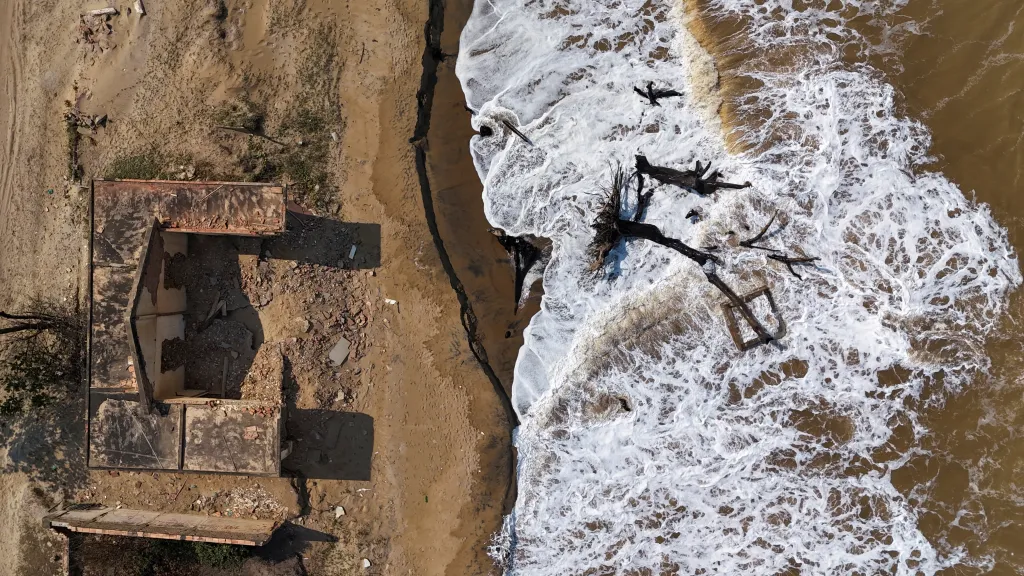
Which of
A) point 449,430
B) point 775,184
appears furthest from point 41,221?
point 775,184

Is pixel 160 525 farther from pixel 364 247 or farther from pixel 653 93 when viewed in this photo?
pixel 653 93

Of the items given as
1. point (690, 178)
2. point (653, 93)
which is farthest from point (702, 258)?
point (653, 93)

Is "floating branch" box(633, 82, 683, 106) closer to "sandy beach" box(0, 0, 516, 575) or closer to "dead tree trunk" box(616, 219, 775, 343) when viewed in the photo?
"dead tree trunk" box(616, 219, 775, 343)

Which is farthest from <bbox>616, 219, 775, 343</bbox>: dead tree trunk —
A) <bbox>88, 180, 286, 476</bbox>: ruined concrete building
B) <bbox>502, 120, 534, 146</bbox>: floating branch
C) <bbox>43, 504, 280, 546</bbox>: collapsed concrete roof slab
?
<bbox>43, 504, 280, 546</bbox>: collapsed concrete roof slab

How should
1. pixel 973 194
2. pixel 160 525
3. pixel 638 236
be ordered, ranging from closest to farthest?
pixel 160 525
pixel 973 194
pixel 638 236

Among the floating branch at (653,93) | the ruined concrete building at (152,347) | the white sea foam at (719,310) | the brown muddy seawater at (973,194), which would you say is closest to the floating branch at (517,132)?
the white sea foam at (719,310)

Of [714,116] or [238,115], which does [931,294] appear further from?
[238,115]
